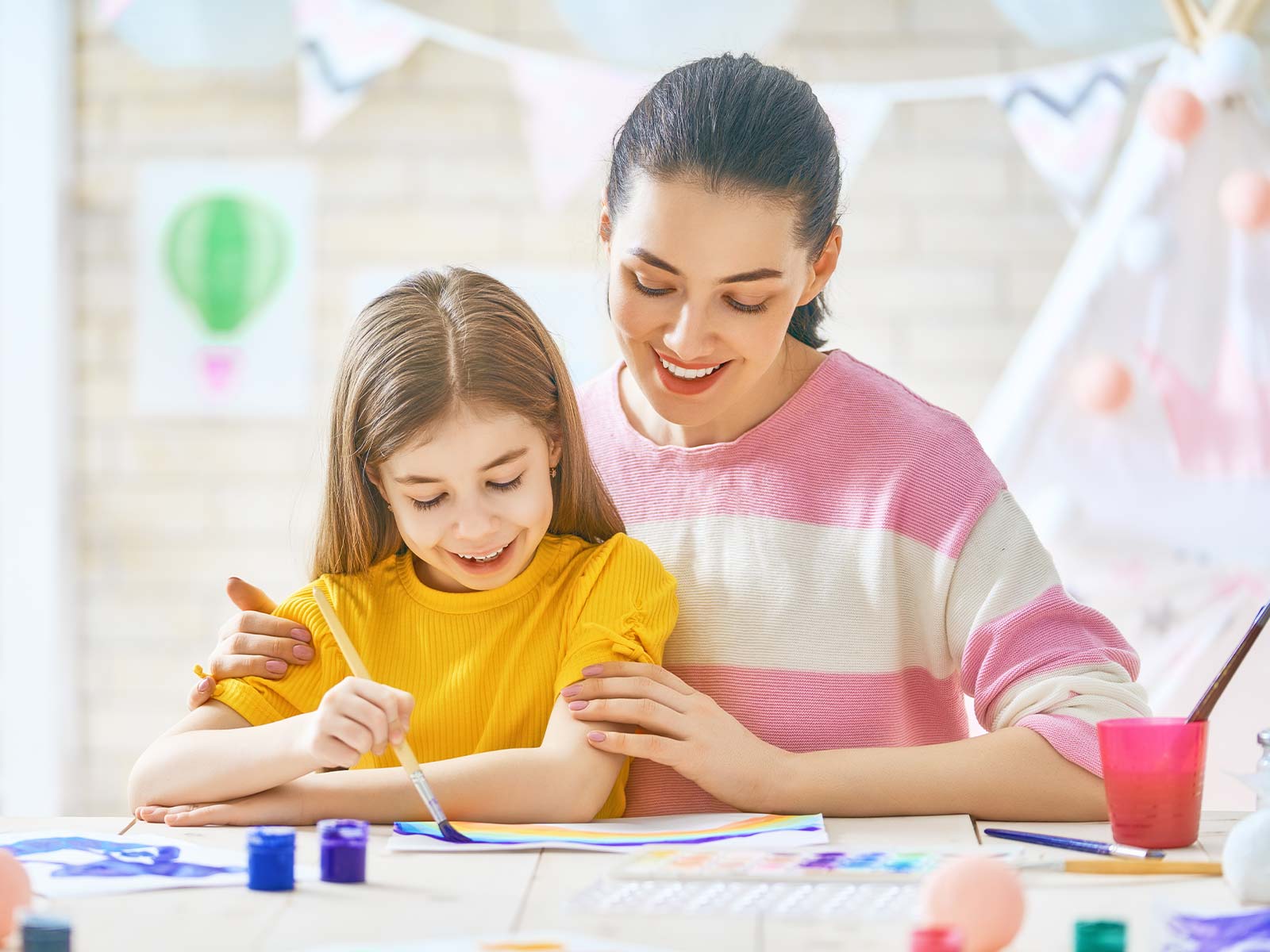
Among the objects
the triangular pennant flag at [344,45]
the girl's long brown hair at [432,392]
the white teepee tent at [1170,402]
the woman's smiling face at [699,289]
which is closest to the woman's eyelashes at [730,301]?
the woman's smiling face at [699,289]

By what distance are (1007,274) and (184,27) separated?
Answer: 1811 millimetres

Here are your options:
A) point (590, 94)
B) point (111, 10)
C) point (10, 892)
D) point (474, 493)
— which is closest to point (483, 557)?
point (474, 493)

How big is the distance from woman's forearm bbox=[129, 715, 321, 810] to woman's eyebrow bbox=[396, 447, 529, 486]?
0.77 feet

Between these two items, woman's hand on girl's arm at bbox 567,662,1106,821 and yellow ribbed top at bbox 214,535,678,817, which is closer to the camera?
woman's hand on girl's arm at bbox 567,662,1106,821

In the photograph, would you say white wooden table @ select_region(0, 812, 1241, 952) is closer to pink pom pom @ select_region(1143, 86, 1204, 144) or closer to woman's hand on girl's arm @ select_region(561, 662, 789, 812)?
woman's hand on girl's arm @ select_region(561, 662, 789, 812)

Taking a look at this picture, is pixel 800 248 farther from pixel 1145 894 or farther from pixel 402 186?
pixel 402 186

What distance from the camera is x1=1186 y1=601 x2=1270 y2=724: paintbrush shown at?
117 cm

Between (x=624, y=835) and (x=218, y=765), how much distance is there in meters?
0.35

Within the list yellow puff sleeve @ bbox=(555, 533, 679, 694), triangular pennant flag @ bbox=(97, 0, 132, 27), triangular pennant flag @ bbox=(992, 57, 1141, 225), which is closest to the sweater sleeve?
yellow puff sleeve @ bbox=(555, 533, 679, 694)

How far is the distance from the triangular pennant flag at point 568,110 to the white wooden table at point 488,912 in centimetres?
227

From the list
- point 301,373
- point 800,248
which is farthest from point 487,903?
point 301,373

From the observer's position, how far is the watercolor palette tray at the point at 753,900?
98 cm

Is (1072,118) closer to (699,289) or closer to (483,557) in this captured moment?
(699,289)

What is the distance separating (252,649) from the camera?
143cm
